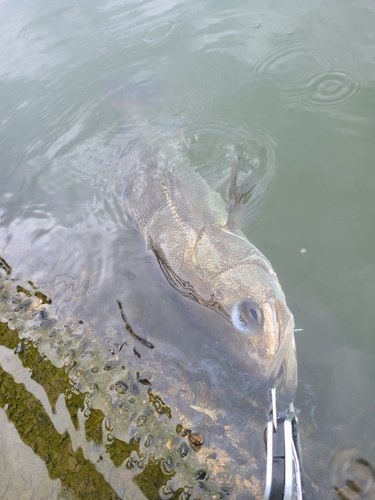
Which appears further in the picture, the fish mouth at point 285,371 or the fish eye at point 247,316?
the fish eye at point 247,316

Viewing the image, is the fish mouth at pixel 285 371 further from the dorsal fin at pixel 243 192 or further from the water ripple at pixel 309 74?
the water ripple at pixel 309 74

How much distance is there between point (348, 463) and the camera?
2377 mm

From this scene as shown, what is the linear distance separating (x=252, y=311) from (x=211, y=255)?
656 mm

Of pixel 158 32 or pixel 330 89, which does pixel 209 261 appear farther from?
pixel 158 32

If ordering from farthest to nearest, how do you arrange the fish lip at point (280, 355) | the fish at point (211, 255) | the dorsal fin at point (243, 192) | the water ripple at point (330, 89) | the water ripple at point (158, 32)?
1. the water ripple at point (158, 32)
2. the water ripple at point (330, 89)
3. the dorsal fin at point (243, 192)
4. the fish at point (211, 255)
5. the fish lip at point (280, 355)

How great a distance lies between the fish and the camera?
7.64 ft

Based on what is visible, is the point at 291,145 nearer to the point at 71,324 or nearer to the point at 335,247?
the point at 335,247

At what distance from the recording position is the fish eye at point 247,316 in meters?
2.41

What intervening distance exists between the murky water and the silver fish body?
0.27 metres

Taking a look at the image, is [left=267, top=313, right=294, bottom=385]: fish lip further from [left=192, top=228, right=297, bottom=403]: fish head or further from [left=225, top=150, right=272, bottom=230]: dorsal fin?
[left=225, top=150, right=272, bottom=230]: dorsal fin

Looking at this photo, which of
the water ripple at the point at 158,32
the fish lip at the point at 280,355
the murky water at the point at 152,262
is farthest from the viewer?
the water ripple at the point at 158,32

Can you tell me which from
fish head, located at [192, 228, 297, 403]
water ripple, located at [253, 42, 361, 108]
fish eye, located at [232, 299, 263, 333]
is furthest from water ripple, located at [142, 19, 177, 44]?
fish eye, located at [232, 299, 263, 333]

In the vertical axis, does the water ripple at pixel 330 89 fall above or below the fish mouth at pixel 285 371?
below

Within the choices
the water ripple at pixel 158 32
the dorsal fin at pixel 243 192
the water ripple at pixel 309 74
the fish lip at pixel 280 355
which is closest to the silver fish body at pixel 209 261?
the fish lip at pixel 280 355
